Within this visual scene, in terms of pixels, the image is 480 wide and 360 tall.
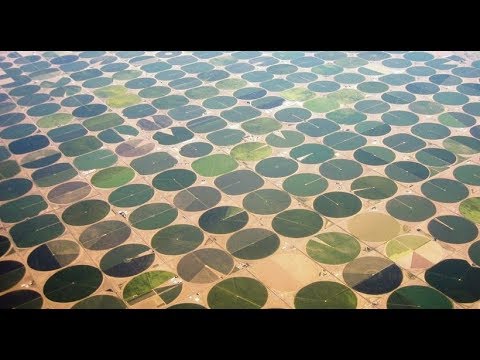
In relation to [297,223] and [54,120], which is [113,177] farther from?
[297,223]

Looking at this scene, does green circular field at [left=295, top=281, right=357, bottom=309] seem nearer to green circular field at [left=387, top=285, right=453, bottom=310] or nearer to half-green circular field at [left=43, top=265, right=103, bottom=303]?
green circular field at [left=387, top=285, right=453, bottom=310]

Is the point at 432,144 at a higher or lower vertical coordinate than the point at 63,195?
higher

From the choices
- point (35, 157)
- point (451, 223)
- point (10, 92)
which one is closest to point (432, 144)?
point (451, 223)

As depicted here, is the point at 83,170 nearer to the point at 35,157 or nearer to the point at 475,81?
the point at 35,157

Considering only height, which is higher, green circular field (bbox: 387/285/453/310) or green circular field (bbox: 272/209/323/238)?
green circular field (bbox: 387/285/453/310)

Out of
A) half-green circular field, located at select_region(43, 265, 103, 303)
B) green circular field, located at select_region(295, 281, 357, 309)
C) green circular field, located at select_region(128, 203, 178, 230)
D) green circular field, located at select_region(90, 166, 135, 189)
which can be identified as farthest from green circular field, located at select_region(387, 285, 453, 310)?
green circular field, located at select_region(90, 166, 135, 189)

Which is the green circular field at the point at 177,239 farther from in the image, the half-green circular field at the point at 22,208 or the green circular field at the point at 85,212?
the half-green circular field at the point at 22,208
